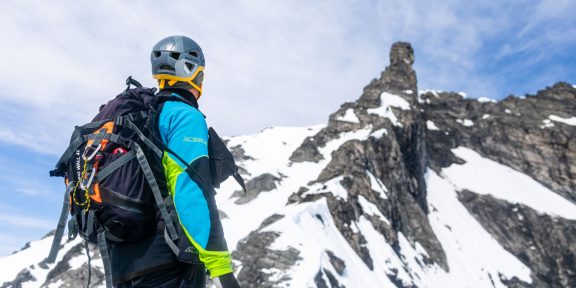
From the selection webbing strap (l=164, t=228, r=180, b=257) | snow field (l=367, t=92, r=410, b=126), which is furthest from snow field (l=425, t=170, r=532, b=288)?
webbing strap (l=164, t=228, r=180, b=257)

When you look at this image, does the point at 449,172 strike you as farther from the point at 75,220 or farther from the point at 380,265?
the point at 75,220

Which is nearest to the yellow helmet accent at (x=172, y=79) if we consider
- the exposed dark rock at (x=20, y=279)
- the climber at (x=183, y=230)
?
the climber at (x=183, y=230)

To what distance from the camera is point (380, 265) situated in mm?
63938

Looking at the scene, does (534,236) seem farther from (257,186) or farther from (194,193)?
(194,193)

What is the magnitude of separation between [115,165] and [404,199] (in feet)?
309

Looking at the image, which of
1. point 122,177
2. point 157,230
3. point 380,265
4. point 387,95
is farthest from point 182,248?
point 387,95

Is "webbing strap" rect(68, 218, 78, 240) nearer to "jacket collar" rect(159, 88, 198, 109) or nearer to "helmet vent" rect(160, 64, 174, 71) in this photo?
"jacket collar" rect(159, 88, 198, 109)

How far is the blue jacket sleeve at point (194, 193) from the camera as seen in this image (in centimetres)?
403

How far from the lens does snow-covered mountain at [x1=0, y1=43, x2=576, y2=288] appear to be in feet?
181

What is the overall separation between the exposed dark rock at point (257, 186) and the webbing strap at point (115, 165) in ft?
288

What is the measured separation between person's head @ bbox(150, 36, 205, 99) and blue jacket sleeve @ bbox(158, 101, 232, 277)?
1.59 feet

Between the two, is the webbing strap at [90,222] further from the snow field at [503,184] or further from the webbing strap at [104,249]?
the snow field at [503,184]

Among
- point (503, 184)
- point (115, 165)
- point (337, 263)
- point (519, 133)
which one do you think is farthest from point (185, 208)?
point (519, 133)

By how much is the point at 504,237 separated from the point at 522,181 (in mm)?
18600
